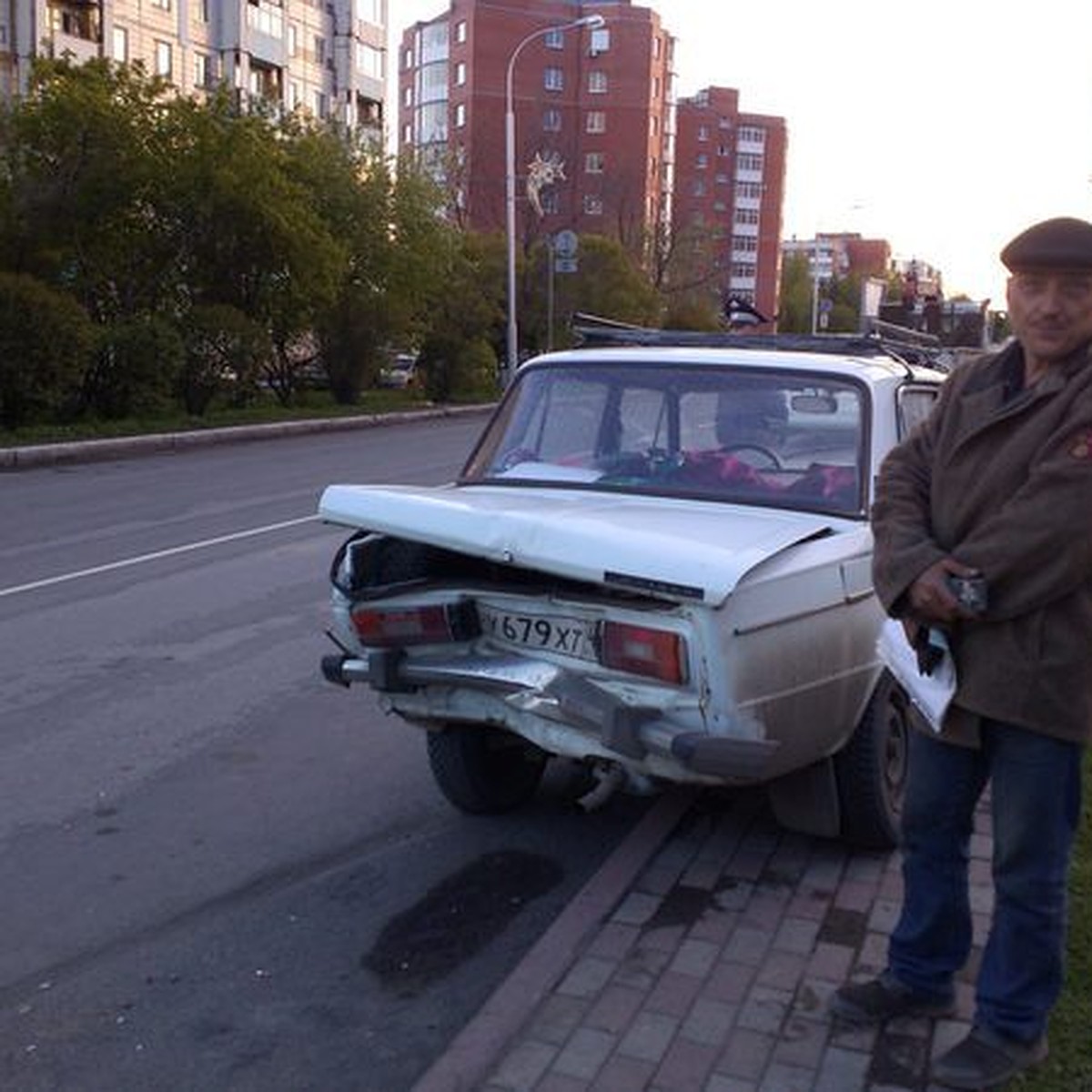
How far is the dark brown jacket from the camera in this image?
9.87ft

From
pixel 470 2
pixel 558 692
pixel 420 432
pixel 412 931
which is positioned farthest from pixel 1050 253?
pixel 470 2

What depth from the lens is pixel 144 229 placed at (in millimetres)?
26047

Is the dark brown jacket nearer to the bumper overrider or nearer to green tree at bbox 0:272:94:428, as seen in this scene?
the bumper overrider

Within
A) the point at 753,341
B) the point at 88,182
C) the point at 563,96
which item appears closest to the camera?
the point at 753,341

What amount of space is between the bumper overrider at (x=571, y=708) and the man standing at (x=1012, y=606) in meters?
0.64

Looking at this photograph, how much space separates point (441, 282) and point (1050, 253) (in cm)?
3073

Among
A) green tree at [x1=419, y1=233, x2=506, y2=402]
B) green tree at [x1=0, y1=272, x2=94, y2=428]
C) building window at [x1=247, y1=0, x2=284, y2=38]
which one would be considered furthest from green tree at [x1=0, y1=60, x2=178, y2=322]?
building window at [x1=247, y1=0, x2=284, y2=38]

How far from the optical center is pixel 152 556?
1138 cm

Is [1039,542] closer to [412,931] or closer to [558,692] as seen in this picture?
[558,692]

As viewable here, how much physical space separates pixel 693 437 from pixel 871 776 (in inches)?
58.2

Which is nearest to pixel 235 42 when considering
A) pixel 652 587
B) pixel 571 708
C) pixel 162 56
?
pixel 162 56

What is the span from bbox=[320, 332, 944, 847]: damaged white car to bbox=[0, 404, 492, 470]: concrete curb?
1552 cm

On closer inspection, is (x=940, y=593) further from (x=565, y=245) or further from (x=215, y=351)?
(x=565, y=245)

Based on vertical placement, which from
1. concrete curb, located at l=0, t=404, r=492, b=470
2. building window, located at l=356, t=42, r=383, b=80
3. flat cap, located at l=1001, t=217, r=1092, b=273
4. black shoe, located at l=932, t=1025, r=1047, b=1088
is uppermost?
building window, located at l=356, t=42, r=383, b=80
